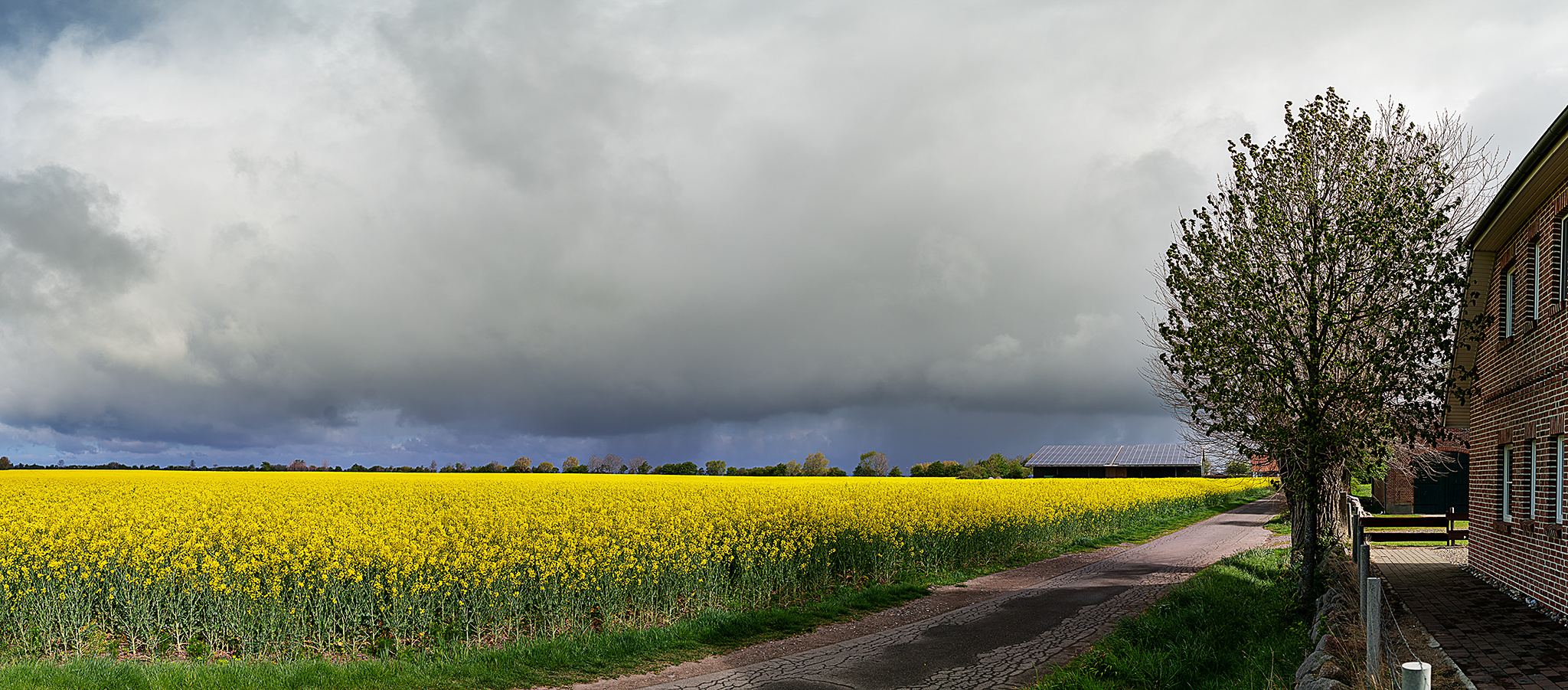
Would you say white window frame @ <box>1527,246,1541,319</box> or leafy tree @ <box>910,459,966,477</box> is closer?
white window frame @ <box>1527,246,1541,319</box>

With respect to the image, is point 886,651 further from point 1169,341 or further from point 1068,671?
point 1169,341

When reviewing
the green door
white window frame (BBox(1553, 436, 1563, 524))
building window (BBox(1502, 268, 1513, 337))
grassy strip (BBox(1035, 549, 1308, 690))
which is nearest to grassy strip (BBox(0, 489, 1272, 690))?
grassy strip (BBox(1035, 549, 1308, 690))

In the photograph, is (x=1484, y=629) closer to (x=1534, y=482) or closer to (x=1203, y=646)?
(x=1534, y=482)

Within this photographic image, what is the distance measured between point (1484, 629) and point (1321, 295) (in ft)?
15.2

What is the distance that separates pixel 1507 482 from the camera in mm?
14383

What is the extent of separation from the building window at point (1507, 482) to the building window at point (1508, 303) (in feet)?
6.25

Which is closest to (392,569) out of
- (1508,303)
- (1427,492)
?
(1508,303)

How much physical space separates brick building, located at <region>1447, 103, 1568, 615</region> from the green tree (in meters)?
1.21

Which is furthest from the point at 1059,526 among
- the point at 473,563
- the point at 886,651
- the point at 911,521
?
the point at 473,563

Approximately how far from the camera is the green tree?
36.3ft

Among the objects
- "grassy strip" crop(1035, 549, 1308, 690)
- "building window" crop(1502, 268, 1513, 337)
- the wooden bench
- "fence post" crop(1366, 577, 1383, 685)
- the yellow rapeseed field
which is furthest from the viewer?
the wooden bench

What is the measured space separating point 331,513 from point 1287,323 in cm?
1776

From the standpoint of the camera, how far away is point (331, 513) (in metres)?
18.4

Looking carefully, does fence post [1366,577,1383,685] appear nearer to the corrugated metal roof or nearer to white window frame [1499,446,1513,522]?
white window frame [1499,446,1513,522]
